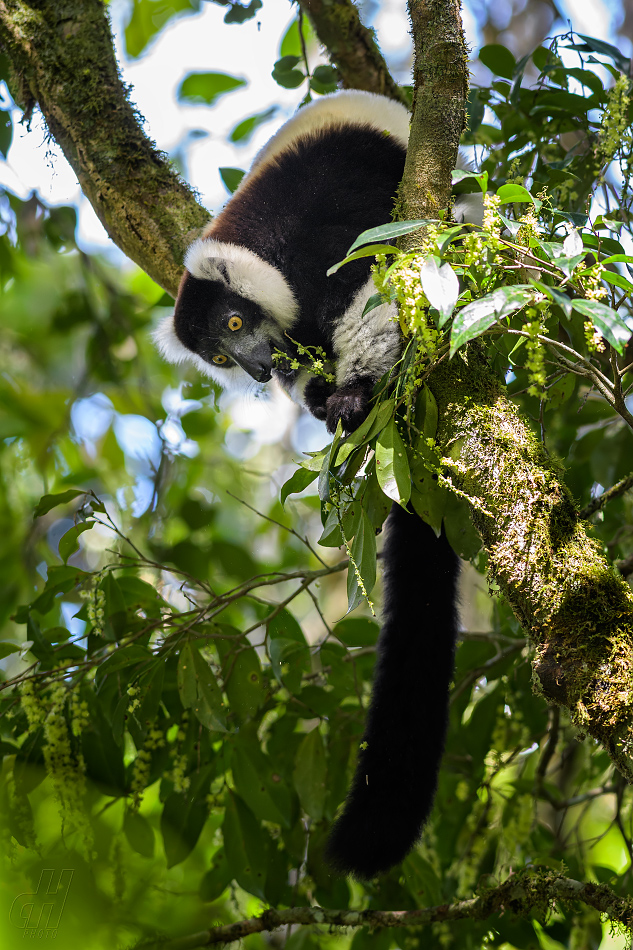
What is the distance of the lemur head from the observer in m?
2.64

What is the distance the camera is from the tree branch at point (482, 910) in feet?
4.86

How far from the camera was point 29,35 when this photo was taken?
8.52ft

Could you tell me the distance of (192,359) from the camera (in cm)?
331

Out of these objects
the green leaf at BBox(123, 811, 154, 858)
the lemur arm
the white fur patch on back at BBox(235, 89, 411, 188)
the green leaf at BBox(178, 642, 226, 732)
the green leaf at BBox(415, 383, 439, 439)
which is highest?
the white fur patch on back at BBox(235, 89, 411, 188)

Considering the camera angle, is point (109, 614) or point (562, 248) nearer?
point (562, 248)

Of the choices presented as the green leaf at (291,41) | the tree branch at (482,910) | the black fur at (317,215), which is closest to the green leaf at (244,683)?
the tree branch at (482,910)

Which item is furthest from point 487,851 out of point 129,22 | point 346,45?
point 129,22

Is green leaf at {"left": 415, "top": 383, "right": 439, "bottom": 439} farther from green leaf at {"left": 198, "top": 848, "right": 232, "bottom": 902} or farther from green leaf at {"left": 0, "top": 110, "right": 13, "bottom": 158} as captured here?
green leaf at {"left": 0, "top": 110, "right": 13, "bottom": 158}

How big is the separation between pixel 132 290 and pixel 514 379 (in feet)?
14.3

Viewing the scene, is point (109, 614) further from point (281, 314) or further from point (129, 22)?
point (129, 22)

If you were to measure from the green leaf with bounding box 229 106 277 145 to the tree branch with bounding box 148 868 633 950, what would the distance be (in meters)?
2.97

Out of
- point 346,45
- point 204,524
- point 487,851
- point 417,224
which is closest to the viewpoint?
point 417,224

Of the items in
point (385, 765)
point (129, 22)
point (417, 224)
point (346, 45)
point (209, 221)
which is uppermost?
point (129, 22)
